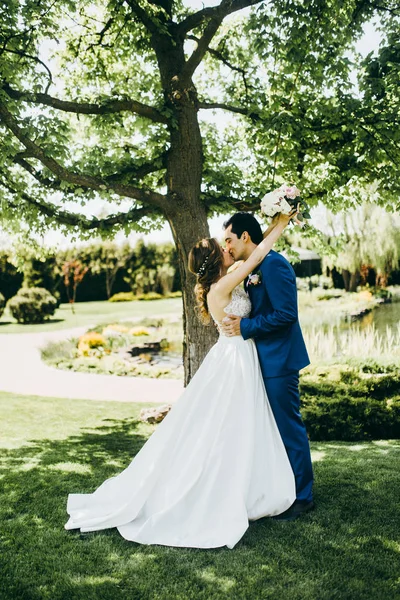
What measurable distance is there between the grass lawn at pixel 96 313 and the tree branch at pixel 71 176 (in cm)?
1619

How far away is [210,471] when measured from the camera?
3904 millimetres

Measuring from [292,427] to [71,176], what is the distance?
13.0 ft

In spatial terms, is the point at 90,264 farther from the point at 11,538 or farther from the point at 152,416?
the point at 11,538

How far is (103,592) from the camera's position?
9.98 ft

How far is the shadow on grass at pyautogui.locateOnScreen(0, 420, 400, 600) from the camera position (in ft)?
9.98

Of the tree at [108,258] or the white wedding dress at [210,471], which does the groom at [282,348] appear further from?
the tree at [108,258]

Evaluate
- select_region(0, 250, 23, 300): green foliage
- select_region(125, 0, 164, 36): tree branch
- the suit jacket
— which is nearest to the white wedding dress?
the suit jacket

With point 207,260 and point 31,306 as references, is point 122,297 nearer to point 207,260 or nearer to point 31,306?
point 31,306

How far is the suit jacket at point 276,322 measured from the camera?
4.00 meters

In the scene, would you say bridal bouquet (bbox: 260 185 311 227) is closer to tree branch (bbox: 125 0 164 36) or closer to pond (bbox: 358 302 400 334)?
tree branch (bbox: 125 0 164 36)

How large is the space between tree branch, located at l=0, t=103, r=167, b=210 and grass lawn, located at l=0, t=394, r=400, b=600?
3.31m

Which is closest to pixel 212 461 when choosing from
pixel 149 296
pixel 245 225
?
pixel 245 225

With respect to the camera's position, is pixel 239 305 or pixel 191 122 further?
pixel 191 122

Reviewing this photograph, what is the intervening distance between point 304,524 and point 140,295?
3097 centimetres
